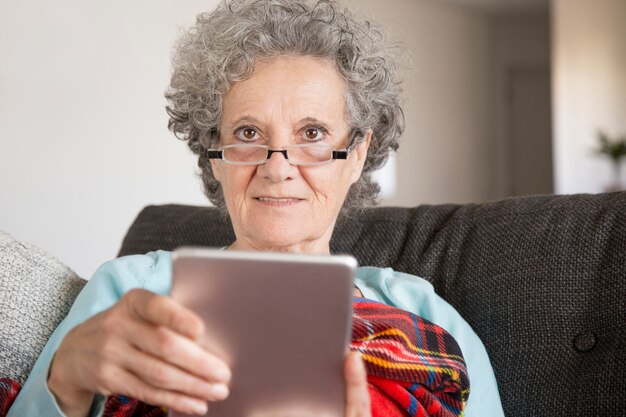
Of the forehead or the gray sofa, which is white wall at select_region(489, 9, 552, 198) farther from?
the forehead

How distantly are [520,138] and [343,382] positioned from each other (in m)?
9.08

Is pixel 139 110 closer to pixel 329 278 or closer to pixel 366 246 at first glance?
pixel 366 246

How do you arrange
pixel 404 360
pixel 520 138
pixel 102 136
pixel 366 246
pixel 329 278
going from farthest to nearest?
pixel 520 138 → pixel 102 136 → pixel 366 246 → pixel 404 360 → pixel 329 278

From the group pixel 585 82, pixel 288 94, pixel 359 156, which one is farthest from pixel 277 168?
pixel 585 82

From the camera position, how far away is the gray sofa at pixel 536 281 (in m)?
1.33

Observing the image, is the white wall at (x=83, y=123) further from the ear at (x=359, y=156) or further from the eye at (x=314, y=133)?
the eye at (x=314, y=133)

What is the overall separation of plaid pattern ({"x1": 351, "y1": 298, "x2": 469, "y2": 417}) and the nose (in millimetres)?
255

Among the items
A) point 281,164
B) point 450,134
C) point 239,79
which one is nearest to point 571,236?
point 281,164

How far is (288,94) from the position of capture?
1.39 m

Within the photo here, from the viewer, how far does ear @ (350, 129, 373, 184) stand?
1589mm

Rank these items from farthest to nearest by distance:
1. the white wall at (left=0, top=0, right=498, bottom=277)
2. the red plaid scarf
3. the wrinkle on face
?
the white wall at (left=0, top=0, right=498, bottom=277) → the wrinkle on face → the red plaid scarf

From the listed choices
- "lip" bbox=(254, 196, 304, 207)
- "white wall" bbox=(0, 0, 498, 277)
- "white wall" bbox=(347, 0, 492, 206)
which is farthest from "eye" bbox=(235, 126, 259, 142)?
"white wall" bbox=(347, 0, 492, 206)

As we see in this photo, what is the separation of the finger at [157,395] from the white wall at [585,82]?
280 inches

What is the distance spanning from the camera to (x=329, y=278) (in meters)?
0.78
